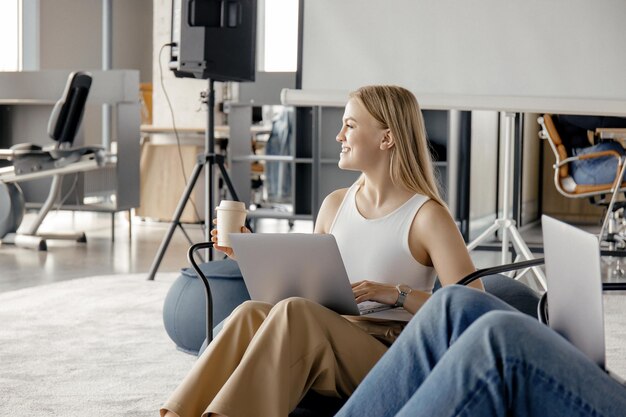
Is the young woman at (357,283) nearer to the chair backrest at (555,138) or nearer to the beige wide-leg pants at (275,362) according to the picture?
the beige wide-leg pants at (275,362)

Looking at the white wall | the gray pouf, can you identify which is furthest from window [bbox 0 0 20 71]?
the gray pouf

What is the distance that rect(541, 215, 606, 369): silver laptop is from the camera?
1.35 m

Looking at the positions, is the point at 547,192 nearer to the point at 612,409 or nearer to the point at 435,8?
the point at 435,8

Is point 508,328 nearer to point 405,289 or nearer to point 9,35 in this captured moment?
point 405,289

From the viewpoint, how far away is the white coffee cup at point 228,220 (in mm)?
2197

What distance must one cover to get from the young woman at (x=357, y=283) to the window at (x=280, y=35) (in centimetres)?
1044

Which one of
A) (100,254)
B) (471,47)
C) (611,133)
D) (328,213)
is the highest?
(471,47)

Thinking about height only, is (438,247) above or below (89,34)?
below

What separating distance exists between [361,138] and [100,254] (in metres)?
4.22

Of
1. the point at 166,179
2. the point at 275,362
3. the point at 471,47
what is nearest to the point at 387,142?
the point at 275,362

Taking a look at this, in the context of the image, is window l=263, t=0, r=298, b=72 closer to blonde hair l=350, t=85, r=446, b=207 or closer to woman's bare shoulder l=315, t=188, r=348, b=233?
woman's bare shoulder l=315, t=188, r=348, b=233

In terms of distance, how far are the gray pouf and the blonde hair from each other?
111 centimetres

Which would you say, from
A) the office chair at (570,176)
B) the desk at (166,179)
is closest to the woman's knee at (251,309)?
the office chair at (570,176)

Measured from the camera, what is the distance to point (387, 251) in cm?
223
